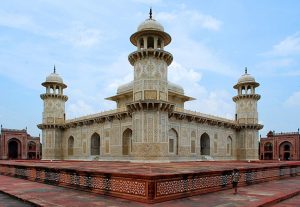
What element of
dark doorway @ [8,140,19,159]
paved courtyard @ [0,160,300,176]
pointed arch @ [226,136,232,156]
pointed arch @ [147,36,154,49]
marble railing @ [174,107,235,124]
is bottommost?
dark doorway @ [8,140,19,159]

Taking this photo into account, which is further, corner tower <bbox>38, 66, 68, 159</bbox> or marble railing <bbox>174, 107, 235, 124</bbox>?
corner tower <bbox>38, 66, 68, 159</bbox>

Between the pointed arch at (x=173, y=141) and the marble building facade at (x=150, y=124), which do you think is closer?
the marble building facade at (x=150, y=124)

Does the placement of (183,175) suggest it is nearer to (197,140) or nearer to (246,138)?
(197,140)

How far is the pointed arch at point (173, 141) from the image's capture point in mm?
23250

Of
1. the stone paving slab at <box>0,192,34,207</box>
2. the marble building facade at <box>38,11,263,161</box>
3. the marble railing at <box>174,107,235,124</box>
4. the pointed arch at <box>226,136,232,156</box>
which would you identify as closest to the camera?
the stone paving slab at <box>0,192,34,207</box>

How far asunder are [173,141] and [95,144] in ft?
28.4

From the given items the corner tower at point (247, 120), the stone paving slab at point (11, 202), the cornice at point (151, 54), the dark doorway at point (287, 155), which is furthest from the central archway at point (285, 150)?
the stone paving slab at point (11, 202)

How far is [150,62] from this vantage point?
2017 cm

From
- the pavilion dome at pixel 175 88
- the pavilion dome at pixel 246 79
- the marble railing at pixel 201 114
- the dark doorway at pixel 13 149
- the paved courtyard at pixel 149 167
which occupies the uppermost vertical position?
the pavilion dome at pixel 246 79

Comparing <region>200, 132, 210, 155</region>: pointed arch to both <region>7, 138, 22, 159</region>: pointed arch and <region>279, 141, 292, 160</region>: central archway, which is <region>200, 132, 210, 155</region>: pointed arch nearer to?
<region>279, 141, 292, 160</region>: central archway

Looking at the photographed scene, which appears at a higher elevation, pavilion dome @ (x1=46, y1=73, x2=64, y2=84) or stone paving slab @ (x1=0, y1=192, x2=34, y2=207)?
pavilion dome @ (x1=46, y1=73, x2=64, y2=84)

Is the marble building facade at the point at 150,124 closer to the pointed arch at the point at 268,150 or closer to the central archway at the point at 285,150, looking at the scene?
the central archway at the point at 285,150

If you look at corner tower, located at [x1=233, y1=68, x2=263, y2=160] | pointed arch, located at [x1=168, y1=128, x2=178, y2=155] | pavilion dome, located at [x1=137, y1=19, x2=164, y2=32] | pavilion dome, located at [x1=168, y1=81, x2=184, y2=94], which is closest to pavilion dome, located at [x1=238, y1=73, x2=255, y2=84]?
corner tower, located at [x1=233, y1=68, x2=263, y2=160]

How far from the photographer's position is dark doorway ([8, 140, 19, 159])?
46.0 metres
